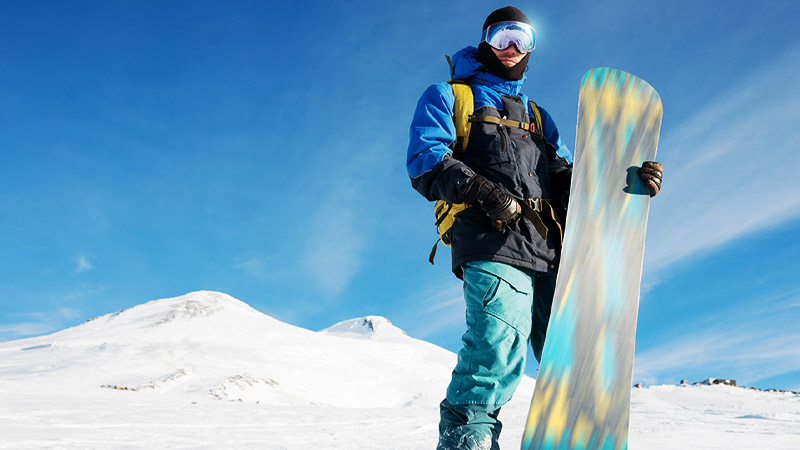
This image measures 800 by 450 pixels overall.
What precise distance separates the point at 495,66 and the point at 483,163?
60cm

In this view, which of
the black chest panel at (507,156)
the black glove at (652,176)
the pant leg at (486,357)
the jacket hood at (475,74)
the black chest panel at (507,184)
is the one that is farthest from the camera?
the jacket hood at (475,74)

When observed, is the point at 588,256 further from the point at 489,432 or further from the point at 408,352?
the point at 408,352

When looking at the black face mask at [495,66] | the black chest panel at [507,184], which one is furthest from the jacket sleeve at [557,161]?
the black face mask at [495,66]

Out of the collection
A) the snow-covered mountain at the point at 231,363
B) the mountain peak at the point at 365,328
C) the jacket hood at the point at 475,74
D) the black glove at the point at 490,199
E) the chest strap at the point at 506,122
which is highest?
the mountain peak at the point at 365,328

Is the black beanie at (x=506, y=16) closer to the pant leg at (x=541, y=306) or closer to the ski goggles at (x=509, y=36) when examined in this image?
the ski goggles at (x=509, y=36)

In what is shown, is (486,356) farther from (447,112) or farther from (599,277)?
(447,112)

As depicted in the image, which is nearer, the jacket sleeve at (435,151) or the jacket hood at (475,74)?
the jacket sleeve at (435,151)

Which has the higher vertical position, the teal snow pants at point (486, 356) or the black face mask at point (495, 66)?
the black face mask at point (495, 66)

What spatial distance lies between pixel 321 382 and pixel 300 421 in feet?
53.4

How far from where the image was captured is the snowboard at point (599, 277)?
1996 mm

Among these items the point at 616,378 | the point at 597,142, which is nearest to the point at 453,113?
the point at 597,142

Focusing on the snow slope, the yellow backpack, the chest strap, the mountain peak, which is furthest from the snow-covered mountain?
the mountain peak

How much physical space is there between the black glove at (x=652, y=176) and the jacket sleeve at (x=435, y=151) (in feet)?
3.07

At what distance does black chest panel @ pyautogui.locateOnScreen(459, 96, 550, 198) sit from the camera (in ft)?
7.61
